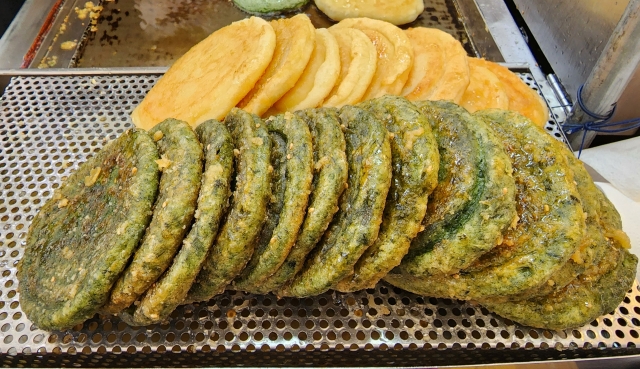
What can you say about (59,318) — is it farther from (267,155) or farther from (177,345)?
(267,155)

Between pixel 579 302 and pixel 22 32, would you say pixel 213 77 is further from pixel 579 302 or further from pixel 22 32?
pixel 22 32

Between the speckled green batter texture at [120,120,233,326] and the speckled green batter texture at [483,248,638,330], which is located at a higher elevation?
the speckled green batter texture at [120,120,233,326]

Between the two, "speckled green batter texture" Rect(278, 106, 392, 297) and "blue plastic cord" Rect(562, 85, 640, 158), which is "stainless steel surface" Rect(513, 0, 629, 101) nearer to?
"blue plastic cord" Rect(562, 85, 640, 158)

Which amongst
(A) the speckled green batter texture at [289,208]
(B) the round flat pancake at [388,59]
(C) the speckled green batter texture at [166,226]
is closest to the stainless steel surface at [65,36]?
(B) the round flat pancake at [388,59]

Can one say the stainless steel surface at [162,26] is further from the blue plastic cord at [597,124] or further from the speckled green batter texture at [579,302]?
the speckled green batter texture at [579,302]

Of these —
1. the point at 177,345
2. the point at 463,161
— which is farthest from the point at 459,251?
the point at 177,345

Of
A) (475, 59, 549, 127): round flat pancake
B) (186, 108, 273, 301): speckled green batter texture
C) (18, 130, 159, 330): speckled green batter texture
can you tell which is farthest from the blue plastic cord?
(18, 130, 159, 330): speckled green batter texture
